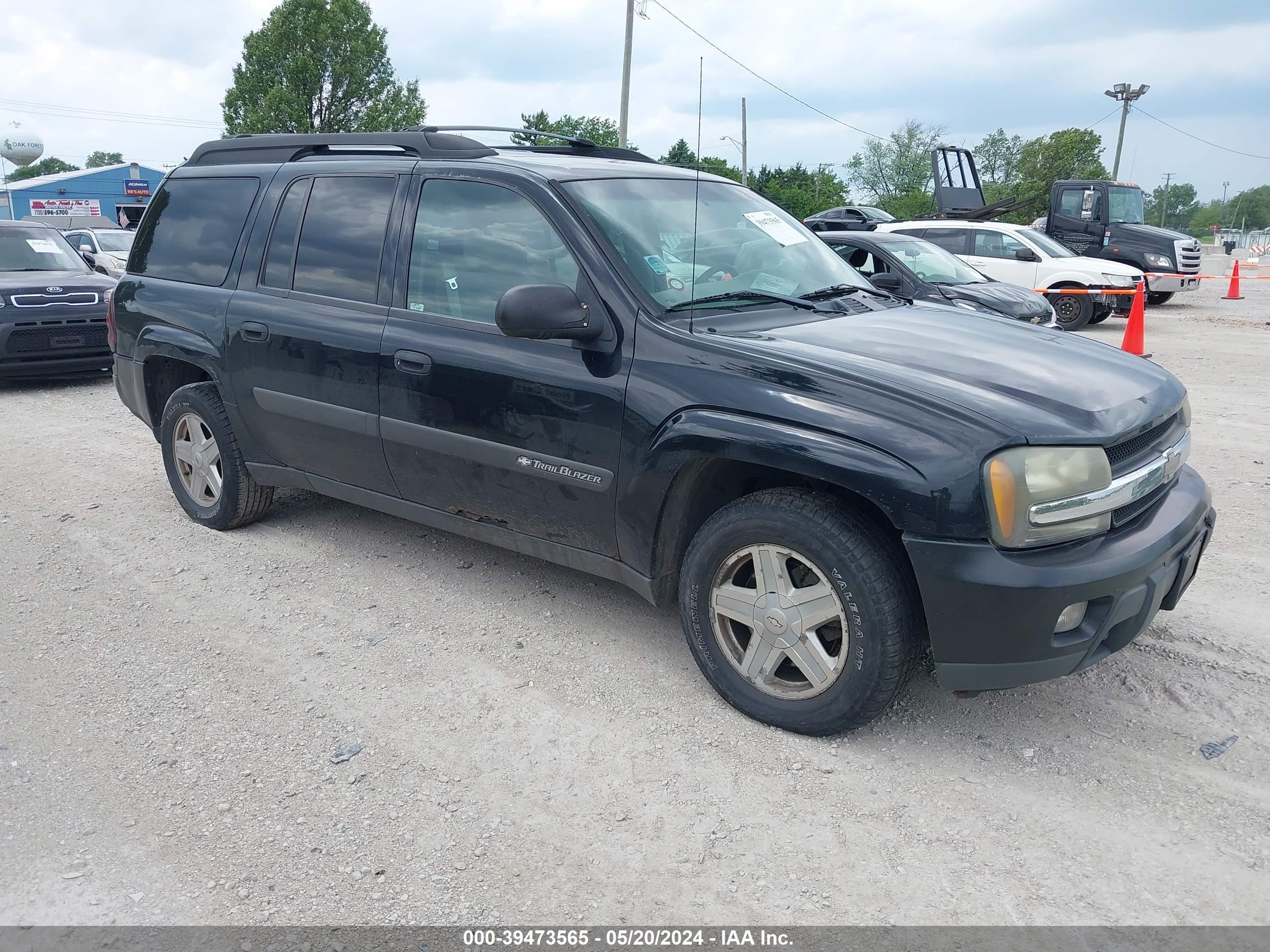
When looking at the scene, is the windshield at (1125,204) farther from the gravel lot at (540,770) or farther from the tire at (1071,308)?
the gravel lot at (540,770)

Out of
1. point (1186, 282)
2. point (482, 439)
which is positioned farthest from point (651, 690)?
point (1186, 282)

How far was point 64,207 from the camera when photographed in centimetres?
5888

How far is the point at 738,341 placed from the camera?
329 centimetres

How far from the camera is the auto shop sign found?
187 ft

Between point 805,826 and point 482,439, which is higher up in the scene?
point 482,439

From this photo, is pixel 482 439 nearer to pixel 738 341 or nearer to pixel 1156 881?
pixel 738 341

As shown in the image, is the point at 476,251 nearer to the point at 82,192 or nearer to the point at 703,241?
the point at 703,241

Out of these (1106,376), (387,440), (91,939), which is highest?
(1106,376)

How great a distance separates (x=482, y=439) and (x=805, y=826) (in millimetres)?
1874

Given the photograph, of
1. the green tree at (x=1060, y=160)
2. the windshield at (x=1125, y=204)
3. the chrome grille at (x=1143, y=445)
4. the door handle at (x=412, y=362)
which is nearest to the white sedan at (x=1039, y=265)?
the windshield at (x=1125, y=204)

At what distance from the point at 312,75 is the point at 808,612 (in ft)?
136

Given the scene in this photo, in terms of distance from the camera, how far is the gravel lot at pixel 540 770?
2.57 meters

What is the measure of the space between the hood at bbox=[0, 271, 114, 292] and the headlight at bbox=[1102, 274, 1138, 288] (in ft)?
45.3

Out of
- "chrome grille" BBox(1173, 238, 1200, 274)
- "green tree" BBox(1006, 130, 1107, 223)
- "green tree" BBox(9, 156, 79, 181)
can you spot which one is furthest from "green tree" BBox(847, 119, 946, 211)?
"green tree" BBox(9, 156, 79, 181)
